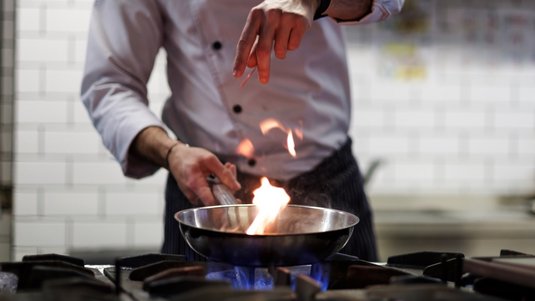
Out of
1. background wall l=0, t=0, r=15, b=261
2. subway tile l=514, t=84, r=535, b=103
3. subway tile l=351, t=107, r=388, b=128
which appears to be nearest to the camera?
background wall l=0, t=0, r=15, b=261

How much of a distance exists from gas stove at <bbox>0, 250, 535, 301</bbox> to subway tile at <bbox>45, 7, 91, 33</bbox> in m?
1.54

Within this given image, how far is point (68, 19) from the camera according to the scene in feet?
8.35

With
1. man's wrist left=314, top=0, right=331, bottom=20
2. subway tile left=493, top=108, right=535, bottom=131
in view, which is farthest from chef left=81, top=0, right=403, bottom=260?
subway tile left=493, top=108, right=535, bottom=131

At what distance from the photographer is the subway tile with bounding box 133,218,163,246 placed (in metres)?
2.60

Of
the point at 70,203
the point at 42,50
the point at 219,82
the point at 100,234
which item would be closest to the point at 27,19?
the point at 42,50

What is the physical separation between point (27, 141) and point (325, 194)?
132cm

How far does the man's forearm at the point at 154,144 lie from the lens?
1.38 m

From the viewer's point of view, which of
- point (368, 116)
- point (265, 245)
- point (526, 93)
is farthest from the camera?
point (526, 93)

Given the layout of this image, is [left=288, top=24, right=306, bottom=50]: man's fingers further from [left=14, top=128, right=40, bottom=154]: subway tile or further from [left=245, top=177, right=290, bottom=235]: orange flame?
[left=14, top=128, right=40, bottom=154]: subway tile

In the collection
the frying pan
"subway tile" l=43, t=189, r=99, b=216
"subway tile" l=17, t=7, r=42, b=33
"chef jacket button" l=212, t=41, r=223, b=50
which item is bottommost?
"subway tile" l=43, t=189, r=99, b=216

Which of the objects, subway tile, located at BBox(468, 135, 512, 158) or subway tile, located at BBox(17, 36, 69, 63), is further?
subway tile, located at BBox(468, 135, 512, 158)

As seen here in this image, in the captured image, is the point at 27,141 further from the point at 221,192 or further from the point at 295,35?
the point at 295,35

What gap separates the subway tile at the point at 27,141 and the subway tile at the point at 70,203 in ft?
0.47

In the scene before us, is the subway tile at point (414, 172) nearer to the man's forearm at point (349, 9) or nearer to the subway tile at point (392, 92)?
the subway tile at point (392, 92)
